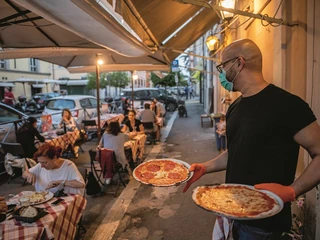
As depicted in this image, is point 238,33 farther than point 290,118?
Yes

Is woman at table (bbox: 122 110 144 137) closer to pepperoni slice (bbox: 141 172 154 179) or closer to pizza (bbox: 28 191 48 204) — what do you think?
pizza (bbox: 28 191 48 204)

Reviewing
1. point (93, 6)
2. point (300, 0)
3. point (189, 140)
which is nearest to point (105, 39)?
point (93, 6)

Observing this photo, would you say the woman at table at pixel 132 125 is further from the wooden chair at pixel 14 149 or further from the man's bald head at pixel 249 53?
the man's bald head at pixel 249 53

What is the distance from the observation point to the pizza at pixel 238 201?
174cm

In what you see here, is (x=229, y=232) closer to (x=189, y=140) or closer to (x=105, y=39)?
(x=105, y=39)

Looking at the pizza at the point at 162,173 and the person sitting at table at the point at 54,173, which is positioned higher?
the pizza at the point at 162,173

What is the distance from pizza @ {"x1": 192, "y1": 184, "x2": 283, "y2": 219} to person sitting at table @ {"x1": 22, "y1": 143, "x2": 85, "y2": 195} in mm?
2245

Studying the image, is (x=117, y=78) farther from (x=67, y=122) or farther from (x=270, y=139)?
(x=270, y=139)

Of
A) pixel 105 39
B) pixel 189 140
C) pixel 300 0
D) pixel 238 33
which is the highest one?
pixel 238 33

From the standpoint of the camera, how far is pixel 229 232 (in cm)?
220

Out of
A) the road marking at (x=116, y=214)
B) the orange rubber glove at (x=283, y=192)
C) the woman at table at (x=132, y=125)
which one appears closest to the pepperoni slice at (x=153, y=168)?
the orange rubber glove at (x=283, y=192)

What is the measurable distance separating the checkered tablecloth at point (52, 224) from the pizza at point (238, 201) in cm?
156

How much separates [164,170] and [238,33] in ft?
20.6

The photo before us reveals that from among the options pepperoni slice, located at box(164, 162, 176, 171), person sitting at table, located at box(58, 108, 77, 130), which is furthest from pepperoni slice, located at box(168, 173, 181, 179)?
person sitting at table, located at box(58, 108, 77, 130)
